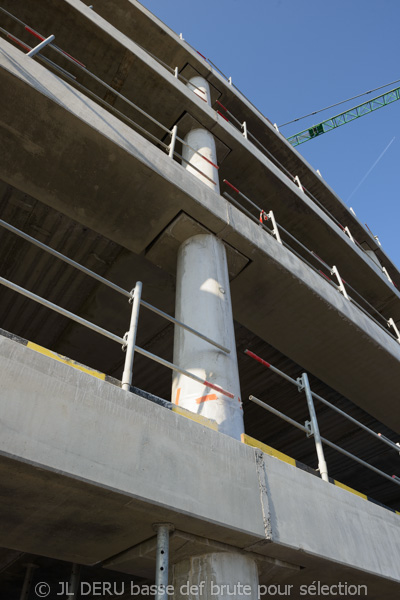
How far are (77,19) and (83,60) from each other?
0.64 m

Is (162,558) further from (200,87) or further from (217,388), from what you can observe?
(200,87)

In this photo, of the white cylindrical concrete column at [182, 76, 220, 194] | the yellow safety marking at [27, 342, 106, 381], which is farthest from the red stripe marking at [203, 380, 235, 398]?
the white cylindrical concrete column at [182, 76, 220, 194]

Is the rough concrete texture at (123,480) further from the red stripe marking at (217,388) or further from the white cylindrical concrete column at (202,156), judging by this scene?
the white cylindrical concrete column at (202,156)

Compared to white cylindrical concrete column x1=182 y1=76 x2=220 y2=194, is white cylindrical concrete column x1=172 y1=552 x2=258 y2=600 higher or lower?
lower

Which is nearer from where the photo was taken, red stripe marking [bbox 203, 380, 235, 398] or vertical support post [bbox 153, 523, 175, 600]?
vertical support post [bbox 153, 523, 175, 600]

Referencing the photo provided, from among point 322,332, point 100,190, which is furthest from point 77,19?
point 322,332

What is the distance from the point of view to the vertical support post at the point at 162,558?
2.07 metres

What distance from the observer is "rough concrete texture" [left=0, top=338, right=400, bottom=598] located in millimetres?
2012

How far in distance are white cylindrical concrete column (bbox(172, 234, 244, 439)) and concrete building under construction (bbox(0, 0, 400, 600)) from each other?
0.02 m

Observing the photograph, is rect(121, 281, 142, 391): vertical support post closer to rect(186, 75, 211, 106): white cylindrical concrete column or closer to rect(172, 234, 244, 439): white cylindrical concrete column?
rect(172, 234, 244, 439): white cylindrical concrete column

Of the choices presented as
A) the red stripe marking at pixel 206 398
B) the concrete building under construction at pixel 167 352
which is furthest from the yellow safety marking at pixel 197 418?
the red stripe marking at pixel 206 398

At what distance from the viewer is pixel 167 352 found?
739cm

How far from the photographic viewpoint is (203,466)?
8.05ft

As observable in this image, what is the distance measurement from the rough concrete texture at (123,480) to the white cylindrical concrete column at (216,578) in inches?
4.2
